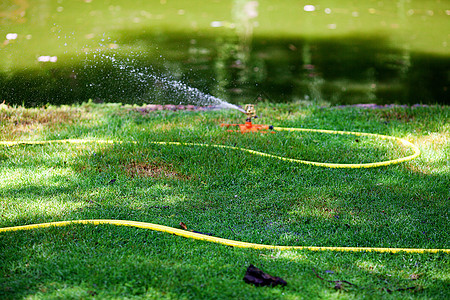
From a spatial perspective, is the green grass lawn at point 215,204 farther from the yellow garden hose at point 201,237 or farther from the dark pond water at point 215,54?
the dark pond water at point 215,54

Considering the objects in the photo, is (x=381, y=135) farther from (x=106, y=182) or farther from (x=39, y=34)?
(x=39, y=34)

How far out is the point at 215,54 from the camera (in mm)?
7633

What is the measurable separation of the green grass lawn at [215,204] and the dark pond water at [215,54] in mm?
1065

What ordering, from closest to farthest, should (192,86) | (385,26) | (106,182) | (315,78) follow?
(106,182) → (192,86) → (315,78) → (385,26)

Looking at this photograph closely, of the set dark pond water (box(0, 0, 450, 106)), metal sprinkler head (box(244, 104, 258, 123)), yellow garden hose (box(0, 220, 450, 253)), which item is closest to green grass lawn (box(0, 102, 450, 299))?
yellow garden hose (box(0, 220, 450, 253))

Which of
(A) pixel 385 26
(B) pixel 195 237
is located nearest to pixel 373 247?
(B) pixel 195 237

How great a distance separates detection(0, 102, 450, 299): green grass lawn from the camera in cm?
246

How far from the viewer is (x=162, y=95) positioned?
20.0ft

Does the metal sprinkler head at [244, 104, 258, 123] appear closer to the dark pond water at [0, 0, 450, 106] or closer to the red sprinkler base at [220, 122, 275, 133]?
the red sprinkler base at [220, 122, 275, 133]

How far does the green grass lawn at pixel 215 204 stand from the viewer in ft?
8.07

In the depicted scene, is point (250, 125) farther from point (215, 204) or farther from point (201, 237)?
point (201, 237)

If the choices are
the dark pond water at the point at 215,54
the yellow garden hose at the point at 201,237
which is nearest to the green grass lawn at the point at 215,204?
the yellow garden hose at the point at 201,237

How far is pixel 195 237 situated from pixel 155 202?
586mm

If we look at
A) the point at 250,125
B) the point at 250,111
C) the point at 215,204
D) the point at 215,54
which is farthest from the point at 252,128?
the point at 215,54
